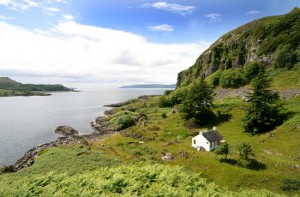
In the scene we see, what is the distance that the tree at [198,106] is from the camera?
79.6m

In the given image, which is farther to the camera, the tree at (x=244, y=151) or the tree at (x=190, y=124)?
the tree at (x=190, y=124)

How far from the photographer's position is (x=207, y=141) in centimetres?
5694

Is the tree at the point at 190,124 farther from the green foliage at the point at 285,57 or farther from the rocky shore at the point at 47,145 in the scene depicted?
the green foliage at the point at 285,57

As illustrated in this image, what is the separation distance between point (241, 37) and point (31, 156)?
110 m

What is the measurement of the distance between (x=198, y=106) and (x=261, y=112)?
21.0 metres

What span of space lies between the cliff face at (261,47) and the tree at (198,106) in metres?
38.1

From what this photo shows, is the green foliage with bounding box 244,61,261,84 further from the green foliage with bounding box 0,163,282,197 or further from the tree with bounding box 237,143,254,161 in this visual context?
the green foliage with bounding box 0,163,282,197

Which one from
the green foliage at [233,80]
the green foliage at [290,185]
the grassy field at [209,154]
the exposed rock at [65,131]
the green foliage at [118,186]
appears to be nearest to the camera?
the green foliage at [118,186]

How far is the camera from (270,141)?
57.6m

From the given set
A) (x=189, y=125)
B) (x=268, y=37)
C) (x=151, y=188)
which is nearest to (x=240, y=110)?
(x=189, y=125)

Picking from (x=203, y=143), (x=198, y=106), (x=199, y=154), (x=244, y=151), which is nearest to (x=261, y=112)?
(x=203, y=143)

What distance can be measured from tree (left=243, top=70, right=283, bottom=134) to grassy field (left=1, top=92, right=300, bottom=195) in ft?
9.22

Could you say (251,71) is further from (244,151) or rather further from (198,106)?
(244,151)

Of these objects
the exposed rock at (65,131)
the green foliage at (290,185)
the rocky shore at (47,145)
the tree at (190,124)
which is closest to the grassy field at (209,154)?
the green foliage at (290,185)
